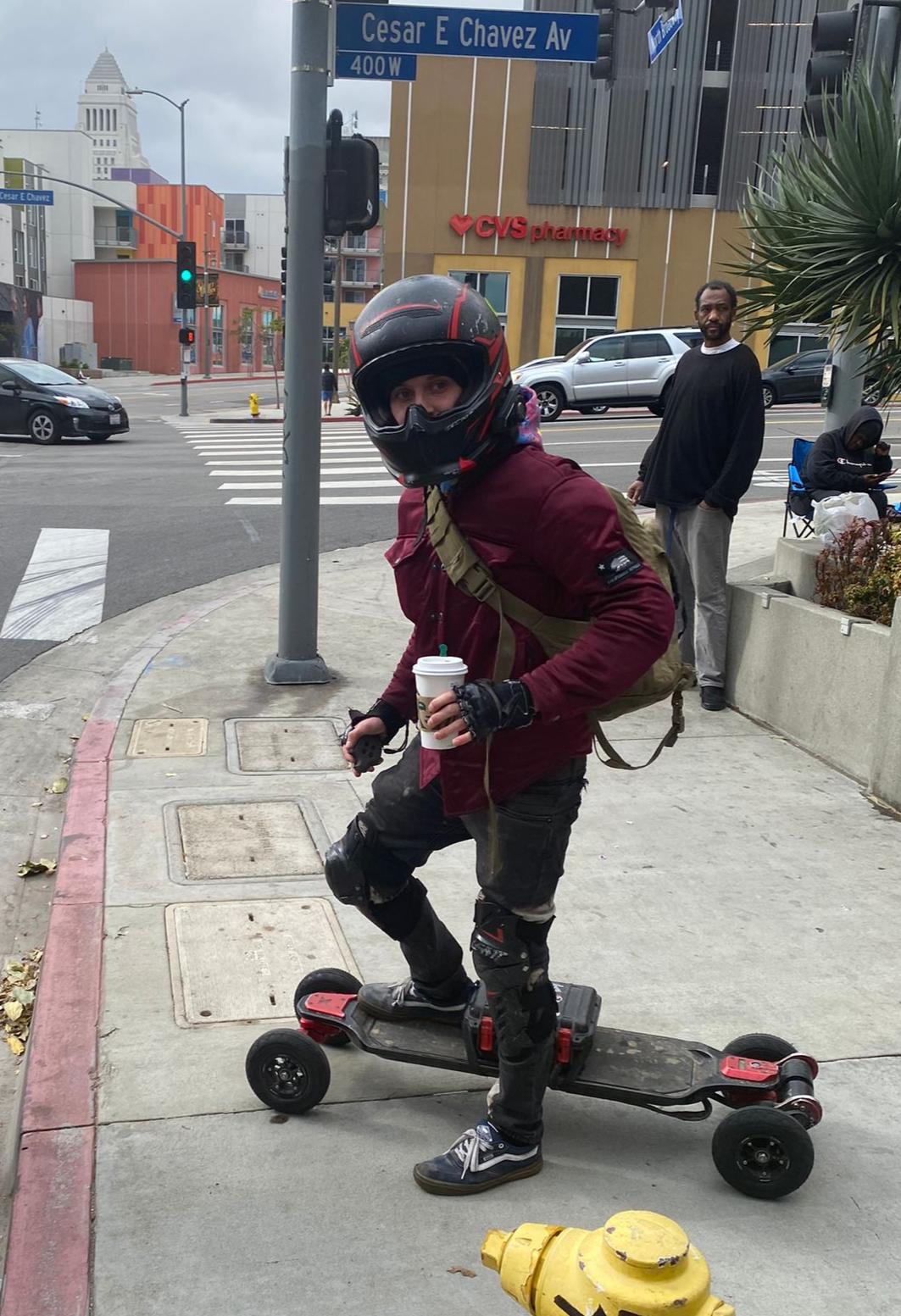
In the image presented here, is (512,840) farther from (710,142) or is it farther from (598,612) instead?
(710,142)

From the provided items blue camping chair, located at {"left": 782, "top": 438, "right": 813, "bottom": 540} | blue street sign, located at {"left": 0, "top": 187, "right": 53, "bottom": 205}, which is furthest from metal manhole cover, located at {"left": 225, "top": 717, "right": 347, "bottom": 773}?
blue street sign, located at {"left": 0, "top": 187, "right": 53, "bottom": 205}

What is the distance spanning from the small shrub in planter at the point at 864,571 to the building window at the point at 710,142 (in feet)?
113

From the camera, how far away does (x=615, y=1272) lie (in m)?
1.78

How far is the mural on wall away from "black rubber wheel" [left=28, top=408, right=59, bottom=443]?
3980 cm

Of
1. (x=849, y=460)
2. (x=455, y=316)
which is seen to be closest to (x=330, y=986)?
(x=455, y=316)

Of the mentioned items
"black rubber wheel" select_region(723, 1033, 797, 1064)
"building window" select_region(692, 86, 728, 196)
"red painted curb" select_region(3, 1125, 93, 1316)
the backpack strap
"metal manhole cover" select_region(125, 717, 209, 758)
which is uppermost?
"building window" select_region(692, 86, 728, 196)

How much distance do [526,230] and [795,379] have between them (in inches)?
561

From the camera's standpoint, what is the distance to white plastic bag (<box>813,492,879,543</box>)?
6.55 m

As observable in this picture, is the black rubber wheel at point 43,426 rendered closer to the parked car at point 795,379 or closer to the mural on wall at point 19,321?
the parked car at point 795,379

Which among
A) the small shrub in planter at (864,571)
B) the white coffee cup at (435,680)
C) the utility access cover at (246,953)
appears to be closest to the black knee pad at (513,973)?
the white coffee cup at (435,680)

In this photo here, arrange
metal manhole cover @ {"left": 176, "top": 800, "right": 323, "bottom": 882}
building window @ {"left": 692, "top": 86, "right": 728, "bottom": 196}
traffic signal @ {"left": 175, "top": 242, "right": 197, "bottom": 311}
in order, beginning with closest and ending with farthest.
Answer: metal manhole cover @ {"left": 176, "top": 800, "right": 323, "bottom": 882}
traffic signal @ {"left": 175, "top": 242, "right": 197, "bottom": 311}
building window @ {"left": 692, "top": 86, "right": 728, "bottom": 196}

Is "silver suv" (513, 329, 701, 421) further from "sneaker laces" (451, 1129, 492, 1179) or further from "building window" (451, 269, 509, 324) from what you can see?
"sneaker laces" (451, 1129, 492, 1179)

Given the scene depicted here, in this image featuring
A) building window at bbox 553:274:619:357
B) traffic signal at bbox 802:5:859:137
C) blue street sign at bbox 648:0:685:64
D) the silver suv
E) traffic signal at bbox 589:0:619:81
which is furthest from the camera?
building window at bbox 553:274:619:357

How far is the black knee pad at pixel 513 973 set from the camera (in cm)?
260
